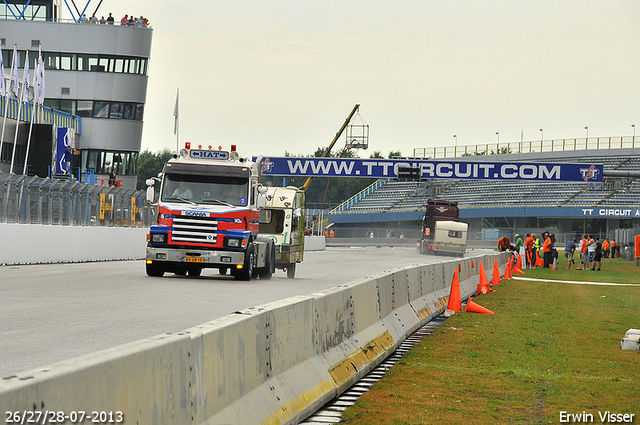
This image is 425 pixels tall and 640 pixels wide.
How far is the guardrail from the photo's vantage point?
12.3ft

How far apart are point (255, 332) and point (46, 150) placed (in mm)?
55115

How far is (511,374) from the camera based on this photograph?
31.8 ft

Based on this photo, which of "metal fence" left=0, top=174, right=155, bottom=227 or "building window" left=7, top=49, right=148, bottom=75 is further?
"building window" left=7, top=49, right=148, bottom=75

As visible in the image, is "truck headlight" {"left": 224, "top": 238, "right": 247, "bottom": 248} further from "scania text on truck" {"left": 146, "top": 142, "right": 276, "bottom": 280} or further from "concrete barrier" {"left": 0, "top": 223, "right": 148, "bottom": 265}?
"concrete barrier" {"left": 0, "top": 223, "right": 148, "bottom": 265}

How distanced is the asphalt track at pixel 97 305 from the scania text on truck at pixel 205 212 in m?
0.69

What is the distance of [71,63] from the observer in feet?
214

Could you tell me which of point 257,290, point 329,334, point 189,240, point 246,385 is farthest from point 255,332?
point 189,240

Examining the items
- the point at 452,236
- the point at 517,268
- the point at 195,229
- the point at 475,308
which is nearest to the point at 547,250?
the point at 517,268

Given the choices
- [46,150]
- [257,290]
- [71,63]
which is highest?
[71,63]

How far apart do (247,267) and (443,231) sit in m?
41.3

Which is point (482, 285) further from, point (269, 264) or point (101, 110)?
point (101, 110)

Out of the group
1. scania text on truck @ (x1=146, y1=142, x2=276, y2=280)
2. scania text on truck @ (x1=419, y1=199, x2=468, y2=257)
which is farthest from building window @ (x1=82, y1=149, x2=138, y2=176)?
scania text on truck @ (x1=146, y1=142, x2=276, y2=280)

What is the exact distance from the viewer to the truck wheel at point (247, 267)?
70.7 feet

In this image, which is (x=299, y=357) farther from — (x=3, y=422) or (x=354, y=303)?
(x=3, y=422)
